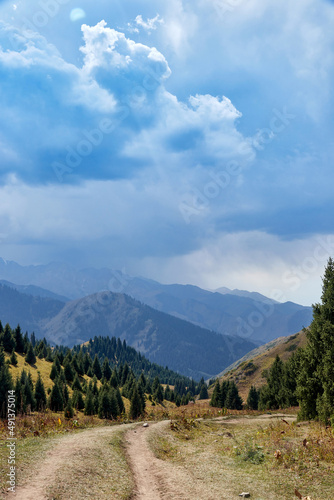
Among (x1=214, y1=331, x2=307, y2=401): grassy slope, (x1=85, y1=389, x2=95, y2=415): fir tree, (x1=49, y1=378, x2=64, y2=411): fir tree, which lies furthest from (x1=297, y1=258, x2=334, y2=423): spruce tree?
(x1=214, y1=331, x2=307, y2=401): grassy slope

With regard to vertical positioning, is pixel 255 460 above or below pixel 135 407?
above

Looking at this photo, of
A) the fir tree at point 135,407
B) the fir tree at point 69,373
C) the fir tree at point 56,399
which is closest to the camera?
the fir tree at point 135,407

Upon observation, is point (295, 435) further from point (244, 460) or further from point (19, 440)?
point (19, 440)

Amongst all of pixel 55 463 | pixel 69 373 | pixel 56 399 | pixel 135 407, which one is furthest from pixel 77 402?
pixel 55 463

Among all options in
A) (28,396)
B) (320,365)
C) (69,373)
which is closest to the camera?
(320,365)

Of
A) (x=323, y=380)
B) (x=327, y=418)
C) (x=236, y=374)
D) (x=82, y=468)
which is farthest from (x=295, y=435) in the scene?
(x=236, y=374)

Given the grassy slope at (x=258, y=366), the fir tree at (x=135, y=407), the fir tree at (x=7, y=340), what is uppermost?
the fir tree at (x=7, y=340)

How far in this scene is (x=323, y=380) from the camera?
2392 cm

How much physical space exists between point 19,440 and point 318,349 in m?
23.8

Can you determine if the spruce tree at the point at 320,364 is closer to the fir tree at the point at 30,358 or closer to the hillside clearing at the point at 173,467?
the hillside clearing at the point at 173,467

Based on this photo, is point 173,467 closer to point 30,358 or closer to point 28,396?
point 28,396

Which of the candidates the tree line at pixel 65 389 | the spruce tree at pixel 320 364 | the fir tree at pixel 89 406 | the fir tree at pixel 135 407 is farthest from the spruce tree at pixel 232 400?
the spruce tree at pixel 320 364

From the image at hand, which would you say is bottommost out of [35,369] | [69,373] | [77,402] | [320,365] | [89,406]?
[89,406]

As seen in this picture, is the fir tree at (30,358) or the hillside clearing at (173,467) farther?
the fir tree at (30,358)
